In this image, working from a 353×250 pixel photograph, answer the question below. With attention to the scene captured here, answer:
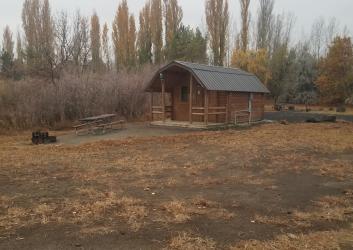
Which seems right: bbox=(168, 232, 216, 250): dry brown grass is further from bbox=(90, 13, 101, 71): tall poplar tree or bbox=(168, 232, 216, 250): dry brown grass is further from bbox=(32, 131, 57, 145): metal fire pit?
bbox=(90, 13, 101, 71): tall poplar tree

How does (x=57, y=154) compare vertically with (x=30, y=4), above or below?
below

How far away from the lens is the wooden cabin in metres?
20.1

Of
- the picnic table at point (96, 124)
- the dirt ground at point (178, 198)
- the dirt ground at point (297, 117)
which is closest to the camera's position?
the dirt ground at point (178, 198)

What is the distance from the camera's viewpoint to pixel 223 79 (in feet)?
69.7

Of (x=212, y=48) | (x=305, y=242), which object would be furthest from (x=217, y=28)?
(x=305, y=242)

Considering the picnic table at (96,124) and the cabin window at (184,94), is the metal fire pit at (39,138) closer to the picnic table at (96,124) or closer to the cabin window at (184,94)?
the picnic table at (96,124)

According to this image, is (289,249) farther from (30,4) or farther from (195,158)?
(30,4)

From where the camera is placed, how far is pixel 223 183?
26.2 feet

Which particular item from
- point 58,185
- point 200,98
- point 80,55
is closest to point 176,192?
point 58,185

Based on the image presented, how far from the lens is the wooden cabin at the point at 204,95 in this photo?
65.9 feet

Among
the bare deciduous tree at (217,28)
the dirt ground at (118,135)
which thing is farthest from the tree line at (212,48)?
the dirt ground at (118,135)

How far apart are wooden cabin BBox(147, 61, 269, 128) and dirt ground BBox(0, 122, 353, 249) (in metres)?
7.65

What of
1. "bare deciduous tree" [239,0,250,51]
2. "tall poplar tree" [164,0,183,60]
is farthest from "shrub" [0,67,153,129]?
"bare deciduous tree" [239,0,250,51]

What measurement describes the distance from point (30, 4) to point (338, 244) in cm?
4752
